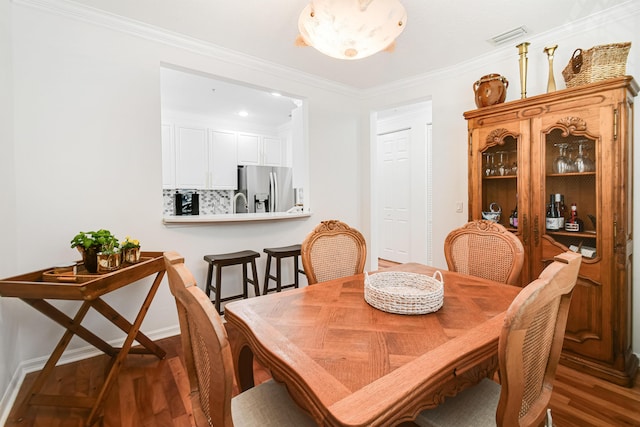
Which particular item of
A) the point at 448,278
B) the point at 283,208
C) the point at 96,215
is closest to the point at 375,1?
the point at 448,278

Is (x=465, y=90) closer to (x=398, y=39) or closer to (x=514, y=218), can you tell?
(x=398, y=39)

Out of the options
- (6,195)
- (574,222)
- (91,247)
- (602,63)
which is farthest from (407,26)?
(6,195)

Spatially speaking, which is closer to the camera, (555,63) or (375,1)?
(375,1)

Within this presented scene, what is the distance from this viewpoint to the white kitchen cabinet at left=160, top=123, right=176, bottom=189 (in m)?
4.76

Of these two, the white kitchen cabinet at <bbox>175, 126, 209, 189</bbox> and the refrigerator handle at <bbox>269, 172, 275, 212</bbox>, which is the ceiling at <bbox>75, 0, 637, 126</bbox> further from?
the refrigerator handle at <bbox>269, 172, 275, 212</bbox>

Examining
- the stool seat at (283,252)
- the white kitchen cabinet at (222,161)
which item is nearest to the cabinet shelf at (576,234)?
the stool seat at (283,252)

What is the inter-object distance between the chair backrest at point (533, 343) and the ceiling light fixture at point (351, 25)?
49.8 inches

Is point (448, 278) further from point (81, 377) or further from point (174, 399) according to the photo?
point (81, 377)

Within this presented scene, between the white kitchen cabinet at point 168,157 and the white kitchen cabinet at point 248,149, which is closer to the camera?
the white kitchen cabinet at point 168,157

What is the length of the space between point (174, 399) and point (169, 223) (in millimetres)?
1347

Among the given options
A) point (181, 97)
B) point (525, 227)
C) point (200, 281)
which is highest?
point (181, 97)

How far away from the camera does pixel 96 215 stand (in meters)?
2.28

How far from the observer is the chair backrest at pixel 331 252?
6.13 ft

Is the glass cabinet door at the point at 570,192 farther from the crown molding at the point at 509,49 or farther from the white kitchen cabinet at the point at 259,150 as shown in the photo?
the white kitchen cabinet at the point at 259,150
